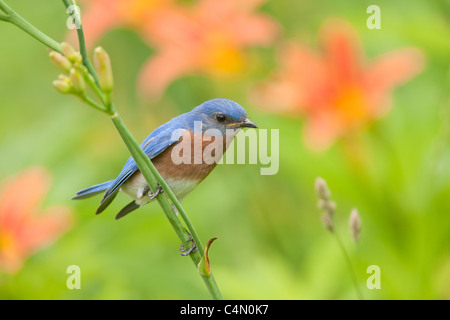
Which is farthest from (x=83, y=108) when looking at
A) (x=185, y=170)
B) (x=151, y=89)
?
(x=185, y=170)

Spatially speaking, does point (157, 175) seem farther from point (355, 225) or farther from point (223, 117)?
point (355, 225)

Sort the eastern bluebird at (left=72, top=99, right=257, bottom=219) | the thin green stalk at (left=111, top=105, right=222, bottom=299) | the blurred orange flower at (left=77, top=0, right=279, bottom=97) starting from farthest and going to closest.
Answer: the blurred orange flower at (left=77, top=0, right=279, bottom=97), the eastern bluebird at (left=72, top=99, right=257, bottom=219), the thin green stalk at (left=111, top=105, right=222, bottom=299)

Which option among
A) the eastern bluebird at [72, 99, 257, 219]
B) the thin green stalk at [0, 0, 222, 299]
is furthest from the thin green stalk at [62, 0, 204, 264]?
the eastern bluebird at [72, 99, 257, 219]

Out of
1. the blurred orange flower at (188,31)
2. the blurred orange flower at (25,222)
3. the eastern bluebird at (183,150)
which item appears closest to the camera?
the eastern bluebird at (183,150)

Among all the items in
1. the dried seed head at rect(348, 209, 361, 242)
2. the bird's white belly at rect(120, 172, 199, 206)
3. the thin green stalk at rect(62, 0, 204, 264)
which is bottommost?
the dried seed head at rect(348, 209, 361, 242)

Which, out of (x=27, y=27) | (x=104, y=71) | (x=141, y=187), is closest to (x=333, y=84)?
(x=141, y=187)

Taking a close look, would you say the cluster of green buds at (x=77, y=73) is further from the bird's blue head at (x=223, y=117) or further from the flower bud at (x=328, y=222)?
the flower bud at (x=328, y=222)

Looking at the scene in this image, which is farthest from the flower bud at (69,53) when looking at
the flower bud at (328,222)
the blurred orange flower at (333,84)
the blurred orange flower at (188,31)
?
the blurred orange flower at (333,84)

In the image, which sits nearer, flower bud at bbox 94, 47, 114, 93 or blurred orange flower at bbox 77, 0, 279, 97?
flower bud at bbox 94, 47, 114, 93

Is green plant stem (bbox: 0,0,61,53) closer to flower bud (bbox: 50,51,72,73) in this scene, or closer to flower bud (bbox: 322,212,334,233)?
flower bud (bbox: 50,51,72,73)
